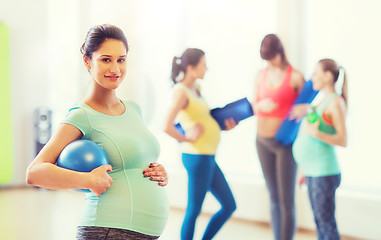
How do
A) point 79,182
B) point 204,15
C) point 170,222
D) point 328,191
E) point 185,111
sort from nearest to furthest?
1. point 79,182
2. point 328,191
3. point 185,111
4. point 170,222
5. point 204,15

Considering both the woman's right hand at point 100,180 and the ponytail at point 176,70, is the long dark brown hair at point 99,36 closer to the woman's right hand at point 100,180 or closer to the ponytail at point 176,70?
the woman's right hand at point 100,180

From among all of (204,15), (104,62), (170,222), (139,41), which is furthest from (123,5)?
(104,62)

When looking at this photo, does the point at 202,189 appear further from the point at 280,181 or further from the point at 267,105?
the point at 267,105

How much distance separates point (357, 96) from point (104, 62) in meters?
2.67

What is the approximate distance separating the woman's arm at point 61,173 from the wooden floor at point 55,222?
2.45m

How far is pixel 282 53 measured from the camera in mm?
2814

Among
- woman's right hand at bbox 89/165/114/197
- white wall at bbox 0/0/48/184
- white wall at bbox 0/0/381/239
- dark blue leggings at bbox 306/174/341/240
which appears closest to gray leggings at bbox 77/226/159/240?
woman's right hand at bbox 89/165/114/197

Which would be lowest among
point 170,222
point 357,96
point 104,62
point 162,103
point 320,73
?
point 170,222

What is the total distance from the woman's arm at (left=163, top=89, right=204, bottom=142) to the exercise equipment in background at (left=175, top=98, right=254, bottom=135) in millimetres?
92

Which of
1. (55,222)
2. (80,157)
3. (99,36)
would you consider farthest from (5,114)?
(80,157)

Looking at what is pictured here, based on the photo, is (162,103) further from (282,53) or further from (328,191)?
(328,191)

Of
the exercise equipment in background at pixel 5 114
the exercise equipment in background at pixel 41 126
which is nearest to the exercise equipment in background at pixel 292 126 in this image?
the exercise equipment in background at pixel 41 126

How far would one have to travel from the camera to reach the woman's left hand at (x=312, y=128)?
8.02ft

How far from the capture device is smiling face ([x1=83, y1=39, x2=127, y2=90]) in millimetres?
1405
